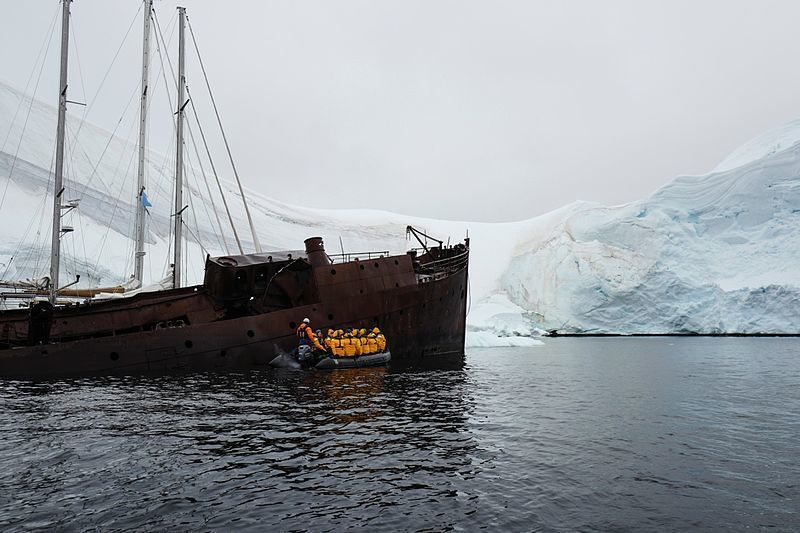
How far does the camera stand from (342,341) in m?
20.8

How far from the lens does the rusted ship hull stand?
62.2 ft

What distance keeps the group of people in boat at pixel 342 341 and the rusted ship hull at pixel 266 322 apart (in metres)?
1.03

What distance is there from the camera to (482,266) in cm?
7031

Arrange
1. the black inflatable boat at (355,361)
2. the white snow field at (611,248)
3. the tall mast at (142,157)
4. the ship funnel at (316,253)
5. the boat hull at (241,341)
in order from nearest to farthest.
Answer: the boat hull at (241,341) → the black inflatable boat at (355,361) → the ship funnel at (316,253) → the tall mast at (142,157) → the white snow field at (611,248)

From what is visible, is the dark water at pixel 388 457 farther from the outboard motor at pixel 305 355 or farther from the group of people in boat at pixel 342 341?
the group of people in boat at pixel 342 341

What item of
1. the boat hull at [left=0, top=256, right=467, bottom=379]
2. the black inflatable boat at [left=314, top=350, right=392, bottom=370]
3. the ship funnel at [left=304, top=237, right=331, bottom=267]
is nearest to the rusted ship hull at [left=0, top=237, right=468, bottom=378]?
the boat hull at [left=0, top=256, right=467, bottom=379]

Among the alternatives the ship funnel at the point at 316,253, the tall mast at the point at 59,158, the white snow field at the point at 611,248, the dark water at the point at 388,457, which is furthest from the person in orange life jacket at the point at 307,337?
the white snow field at the point at 611,248

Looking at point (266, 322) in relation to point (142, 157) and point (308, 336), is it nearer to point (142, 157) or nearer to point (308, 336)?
point (308, 336)

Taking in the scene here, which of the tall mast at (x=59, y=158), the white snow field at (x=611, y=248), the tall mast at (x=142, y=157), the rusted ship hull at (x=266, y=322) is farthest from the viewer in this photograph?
the white snow field at (x=611, y=248)

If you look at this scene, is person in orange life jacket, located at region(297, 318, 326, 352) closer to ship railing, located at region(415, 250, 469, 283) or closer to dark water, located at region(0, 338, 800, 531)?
dark water, located at region(0, 338, 800, 531)

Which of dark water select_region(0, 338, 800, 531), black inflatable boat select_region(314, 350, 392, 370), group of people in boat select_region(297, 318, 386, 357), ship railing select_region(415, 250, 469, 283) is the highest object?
ship railing select_region(415, 250, 469, 283)

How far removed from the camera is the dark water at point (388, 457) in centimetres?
614

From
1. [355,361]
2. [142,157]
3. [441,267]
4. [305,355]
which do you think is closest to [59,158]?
[142,157]

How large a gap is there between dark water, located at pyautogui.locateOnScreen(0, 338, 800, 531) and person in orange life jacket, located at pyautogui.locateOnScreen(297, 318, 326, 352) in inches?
148
